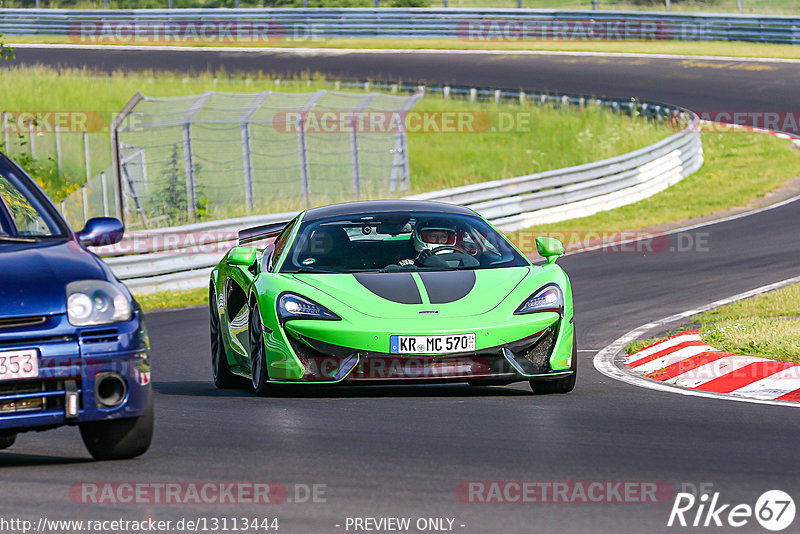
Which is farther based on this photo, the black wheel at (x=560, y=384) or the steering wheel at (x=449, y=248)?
the steering wheel at (x=449, y=248)

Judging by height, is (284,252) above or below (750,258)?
above

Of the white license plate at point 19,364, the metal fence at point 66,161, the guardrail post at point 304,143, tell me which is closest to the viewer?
the white license plate at point 19,364

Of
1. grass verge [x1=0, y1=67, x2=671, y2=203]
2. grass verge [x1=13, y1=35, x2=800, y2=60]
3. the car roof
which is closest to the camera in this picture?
the car roof

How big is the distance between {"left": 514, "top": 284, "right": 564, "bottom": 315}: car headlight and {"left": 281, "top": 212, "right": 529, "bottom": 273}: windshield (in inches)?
22.2

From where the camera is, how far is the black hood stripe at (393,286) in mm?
8391

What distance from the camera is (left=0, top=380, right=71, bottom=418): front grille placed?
223 inches

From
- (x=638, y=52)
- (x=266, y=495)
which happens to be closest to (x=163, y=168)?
(x=266, y=495)

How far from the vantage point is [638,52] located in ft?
143

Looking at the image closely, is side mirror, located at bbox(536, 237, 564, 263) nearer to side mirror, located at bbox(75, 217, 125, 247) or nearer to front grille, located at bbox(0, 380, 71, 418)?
side mirror, located at bbox(75, 217, 125, 247)

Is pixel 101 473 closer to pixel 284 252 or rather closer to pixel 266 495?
pixel 266 495

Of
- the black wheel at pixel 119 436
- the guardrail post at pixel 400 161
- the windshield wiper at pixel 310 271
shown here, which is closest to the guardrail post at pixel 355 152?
the guardrail post at pixel 400 161

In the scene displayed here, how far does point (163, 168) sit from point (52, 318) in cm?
1771

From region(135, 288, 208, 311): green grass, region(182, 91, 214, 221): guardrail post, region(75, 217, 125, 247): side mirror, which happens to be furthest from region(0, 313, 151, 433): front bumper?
region(182, 91, 214, 221): guardrail post

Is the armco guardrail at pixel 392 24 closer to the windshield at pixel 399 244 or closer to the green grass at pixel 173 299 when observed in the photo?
the green grass at pixel 173 299
